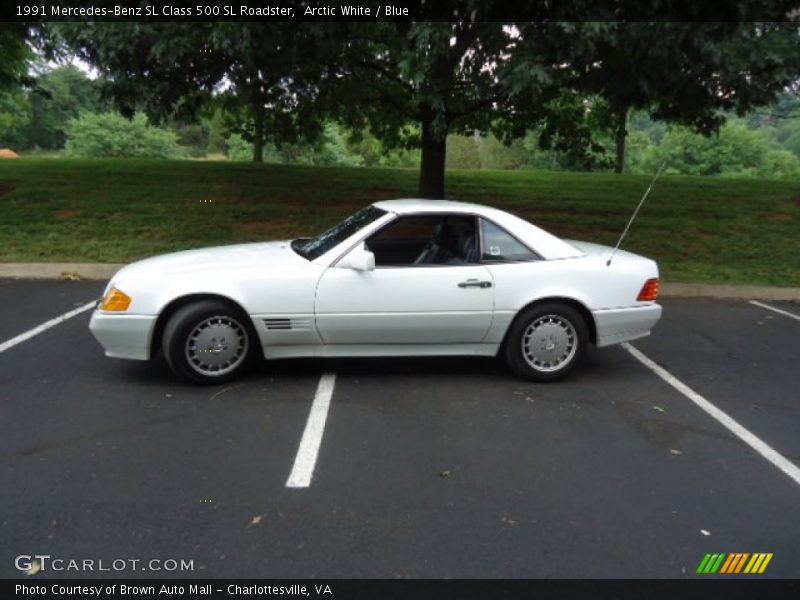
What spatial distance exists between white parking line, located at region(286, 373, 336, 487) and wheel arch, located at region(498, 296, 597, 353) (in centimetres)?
142

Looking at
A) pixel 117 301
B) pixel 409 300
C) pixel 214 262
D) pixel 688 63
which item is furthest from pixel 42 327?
pixel 688 63

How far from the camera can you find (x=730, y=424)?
429 cm

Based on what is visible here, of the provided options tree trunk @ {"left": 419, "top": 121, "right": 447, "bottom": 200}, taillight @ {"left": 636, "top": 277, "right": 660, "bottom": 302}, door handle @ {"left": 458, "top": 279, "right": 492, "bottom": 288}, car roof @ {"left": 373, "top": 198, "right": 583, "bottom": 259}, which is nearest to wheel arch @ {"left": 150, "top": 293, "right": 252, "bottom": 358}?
car roof @ {"left": 373, "top": 198, "right": 583, "bottom": 259}

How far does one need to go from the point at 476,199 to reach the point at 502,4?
6.70 metres

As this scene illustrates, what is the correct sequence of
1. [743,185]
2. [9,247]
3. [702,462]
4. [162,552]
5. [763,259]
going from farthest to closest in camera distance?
[743,185] → [763,259] → [9,247] → [702,462] → [162,552]

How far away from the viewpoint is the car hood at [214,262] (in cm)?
462

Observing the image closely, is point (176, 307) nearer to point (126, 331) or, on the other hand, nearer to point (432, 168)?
point (126, 331)

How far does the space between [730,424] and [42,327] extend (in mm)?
6006

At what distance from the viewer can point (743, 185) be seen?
16719 mm

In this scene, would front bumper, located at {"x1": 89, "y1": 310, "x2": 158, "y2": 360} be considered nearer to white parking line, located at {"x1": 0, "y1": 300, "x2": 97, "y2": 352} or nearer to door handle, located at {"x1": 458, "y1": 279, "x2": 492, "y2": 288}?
white parking line, located at {"x1": 0, "y1": 300, "x2": 97, "y2": 352}

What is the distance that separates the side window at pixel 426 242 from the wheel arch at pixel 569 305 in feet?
1.82
